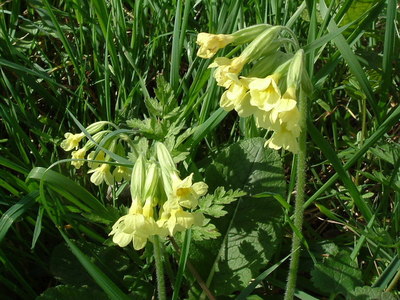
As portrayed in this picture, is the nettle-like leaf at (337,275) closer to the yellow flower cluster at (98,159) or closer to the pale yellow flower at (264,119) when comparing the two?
the pale yellow flower at (264,119)

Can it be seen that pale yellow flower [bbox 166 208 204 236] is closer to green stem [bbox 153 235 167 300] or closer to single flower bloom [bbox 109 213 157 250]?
single flower bloom [bbox 109 213 157 250]

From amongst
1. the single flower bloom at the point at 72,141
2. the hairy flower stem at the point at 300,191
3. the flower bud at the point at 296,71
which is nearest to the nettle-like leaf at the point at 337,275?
the hairy flower stem at the point at 300,191

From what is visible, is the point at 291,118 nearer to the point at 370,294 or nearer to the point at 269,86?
the point at 269,86

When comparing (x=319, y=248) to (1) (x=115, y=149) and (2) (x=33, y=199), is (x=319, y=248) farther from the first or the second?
(2) (x=33, y=199)

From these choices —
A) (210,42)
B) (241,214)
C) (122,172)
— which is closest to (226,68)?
(210,42)

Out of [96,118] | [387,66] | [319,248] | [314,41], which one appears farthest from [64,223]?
[387,66]
